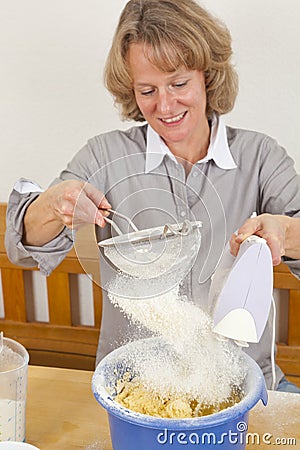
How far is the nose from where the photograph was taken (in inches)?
51.9

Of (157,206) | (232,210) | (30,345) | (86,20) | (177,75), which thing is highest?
(86,20)

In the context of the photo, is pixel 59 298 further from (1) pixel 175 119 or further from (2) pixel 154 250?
(2) pixel 154 250

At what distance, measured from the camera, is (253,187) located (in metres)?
1.45

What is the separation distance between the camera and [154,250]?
0.97 m

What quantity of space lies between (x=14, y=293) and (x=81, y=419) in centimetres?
82

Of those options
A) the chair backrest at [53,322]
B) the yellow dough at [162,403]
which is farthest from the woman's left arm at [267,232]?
the chair backrest at [53,322]

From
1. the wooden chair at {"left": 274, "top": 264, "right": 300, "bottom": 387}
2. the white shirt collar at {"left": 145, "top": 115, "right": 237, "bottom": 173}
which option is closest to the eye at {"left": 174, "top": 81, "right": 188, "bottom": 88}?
the white shirt collar at {"left": 145, "top": 115, "right": 237, "bottom": 173}

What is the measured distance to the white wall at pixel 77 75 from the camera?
61.9 inches

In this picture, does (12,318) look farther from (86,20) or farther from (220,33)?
(220,33)

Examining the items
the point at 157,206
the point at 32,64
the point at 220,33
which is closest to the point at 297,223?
the point at 157,206

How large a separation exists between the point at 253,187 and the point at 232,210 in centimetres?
7

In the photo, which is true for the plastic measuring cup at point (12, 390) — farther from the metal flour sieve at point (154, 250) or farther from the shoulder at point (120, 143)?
the shoulder at point (120, 143)

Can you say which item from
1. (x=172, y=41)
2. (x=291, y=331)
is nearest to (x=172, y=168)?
(x=172, y=41)

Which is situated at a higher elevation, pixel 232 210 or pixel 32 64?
pixel 32 64
